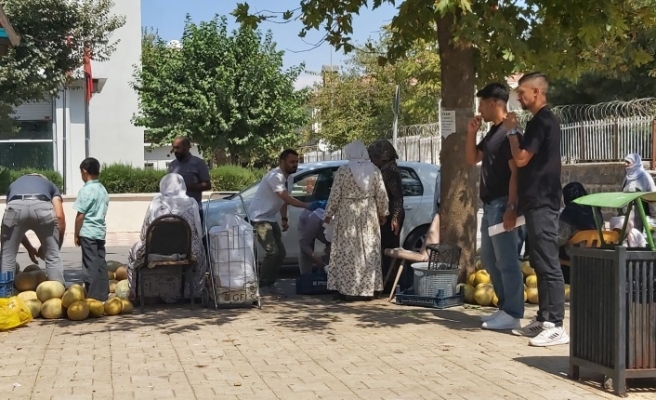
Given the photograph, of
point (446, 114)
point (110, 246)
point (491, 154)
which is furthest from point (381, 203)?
point (110, 246)

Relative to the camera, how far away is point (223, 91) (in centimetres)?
3400

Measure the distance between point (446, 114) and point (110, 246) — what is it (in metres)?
10.6

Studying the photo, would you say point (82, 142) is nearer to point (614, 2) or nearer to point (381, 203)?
point (381, 203)

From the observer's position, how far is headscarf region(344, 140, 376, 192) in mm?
10219

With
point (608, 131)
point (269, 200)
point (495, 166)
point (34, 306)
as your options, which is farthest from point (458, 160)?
point (608, 131)

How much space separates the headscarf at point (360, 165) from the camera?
10219mm

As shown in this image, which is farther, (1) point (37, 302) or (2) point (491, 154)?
(1) point (37, 302)

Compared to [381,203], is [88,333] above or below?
below

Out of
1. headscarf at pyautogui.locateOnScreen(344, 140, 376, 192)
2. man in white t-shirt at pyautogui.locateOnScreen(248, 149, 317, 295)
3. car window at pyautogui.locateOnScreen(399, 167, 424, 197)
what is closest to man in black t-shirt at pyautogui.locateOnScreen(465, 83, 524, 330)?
headscarf at pyautogui.locateOnScreen(344, 140, 376, 192)

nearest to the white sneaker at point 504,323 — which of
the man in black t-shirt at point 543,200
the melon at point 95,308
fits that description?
the man in black t-shirt at point 543,200

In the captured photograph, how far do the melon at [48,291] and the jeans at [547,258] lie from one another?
15.9 ft

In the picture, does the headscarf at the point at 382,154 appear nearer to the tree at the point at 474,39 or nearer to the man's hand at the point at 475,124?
the tree at the point at 474,39

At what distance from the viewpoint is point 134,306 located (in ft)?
33.5

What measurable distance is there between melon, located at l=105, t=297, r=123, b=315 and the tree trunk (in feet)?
11.6
